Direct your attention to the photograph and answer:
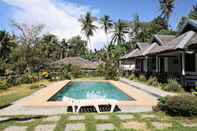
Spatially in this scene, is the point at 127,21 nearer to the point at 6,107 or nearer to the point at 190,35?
the point at 190,35

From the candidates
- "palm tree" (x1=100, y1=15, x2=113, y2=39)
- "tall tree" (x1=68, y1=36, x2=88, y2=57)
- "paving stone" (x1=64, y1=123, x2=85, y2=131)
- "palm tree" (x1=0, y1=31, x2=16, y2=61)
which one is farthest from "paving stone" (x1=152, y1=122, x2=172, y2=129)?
"tall tree" (x1=68, y1=36, x2=88, y2=57)

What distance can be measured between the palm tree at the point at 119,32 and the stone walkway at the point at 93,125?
4766cm

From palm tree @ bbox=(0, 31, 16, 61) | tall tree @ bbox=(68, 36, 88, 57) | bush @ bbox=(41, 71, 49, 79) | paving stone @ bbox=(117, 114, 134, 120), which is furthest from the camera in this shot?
tall tree @ bbox=(68, 36, 88, 57)

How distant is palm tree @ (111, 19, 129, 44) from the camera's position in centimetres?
5522

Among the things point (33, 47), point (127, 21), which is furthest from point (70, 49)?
point (33, 47)

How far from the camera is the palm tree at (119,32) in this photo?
181 ft

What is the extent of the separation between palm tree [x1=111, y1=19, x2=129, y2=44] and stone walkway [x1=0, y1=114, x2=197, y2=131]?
156ft

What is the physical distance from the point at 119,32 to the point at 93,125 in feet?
162

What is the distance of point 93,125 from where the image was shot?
7.62 metres

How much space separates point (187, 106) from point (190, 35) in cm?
1227

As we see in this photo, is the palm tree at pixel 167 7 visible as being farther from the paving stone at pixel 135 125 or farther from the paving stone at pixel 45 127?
the paving stone at pixel 45 127

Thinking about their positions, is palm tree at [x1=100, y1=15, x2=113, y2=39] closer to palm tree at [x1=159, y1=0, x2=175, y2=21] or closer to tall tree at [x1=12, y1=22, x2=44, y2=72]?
palm tree at [x1=159, y1=0, x2=175, y2=21]

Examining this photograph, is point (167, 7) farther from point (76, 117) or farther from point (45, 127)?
point (45, 127)

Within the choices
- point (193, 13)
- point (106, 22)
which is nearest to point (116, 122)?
point (193, 13)
